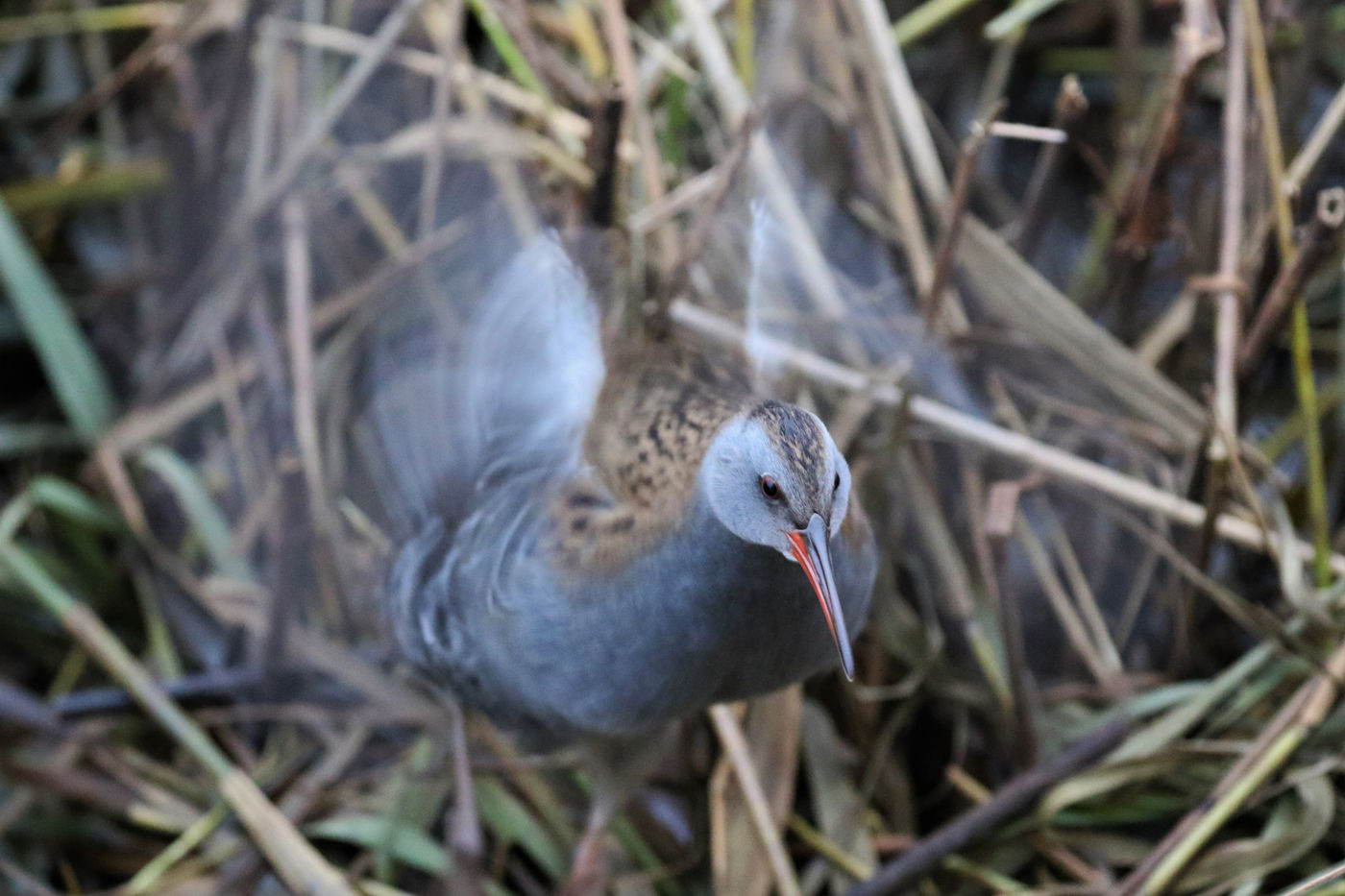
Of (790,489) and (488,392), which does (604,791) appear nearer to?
(488,392)

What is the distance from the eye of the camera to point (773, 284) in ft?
5.80

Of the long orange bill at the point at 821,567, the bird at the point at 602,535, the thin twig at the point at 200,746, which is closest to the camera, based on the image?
the long orange bill at the point at 821,567

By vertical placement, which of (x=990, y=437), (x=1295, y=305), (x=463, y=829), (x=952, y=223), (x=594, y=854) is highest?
(x=952, y=223)

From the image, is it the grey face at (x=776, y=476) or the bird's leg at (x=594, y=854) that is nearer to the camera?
the grey face at (x=776, y=476)

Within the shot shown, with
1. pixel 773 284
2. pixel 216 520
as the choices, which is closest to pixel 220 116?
pixel 216 520

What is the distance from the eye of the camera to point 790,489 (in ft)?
3.23

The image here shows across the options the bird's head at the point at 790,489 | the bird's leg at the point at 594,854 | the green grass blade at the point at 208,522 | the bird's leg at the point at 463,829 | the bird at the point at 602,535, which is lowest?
the bird's leg at the point at 594,854

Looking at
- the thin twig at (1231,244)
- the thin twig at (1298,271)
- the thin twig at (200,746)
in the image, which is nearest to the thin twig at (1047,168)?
the thin twig at (1231,244)

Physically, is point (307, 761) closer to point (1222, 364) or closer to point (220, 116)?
point (220, 116)

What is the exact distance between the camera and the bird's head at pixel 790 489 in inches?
38.6

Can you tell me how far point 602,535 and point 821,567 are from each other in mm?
343

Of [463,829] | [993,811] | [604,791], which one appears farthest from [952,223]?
[463,829]

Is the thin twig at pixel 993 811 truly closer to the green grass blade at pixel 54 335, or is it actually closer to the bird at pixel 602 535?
the bird at pixel 602 535

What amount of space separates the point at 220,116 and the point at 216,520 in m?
0.72
